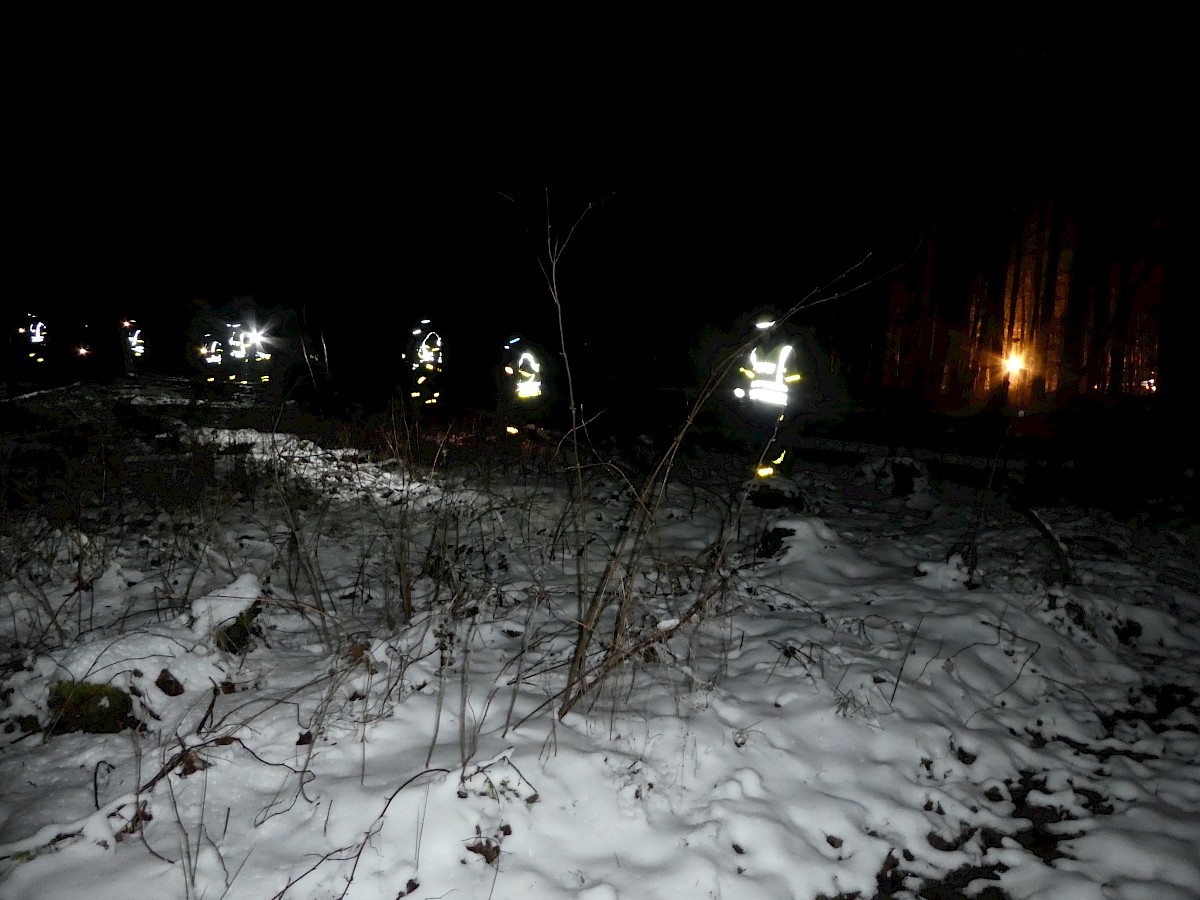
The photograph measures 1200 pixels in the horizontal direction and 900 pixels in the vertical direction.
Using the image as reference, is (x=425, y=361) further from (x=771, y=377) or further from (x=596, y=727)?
(x=596, y=727)

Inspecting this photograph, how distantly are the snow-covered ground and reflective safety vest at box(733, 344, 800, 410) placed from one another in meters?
2.10

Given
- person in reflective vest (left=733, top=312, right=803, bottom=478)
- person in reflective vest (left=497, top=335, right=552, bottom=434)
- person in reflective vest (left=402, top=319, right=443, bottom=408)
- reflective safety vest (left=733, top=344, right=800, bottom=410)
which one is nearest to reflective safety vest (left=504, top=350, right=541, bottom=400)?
person in reflective vest (left=497, top=335, right=552, bottom=434)

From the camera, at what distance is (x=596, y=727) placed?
2.79 meters

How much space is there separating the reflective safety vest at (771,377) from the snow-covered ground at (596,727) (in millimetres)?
2096

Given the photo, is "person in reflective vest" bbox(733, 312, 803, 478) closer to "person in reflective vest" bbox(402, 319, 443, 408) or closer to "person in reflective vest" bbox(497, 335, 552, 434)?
"person in reflective vest" bbox(497, 335, 552, 434)

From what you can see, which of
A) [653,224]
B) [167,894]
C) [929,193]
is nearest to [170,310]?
[653,224]

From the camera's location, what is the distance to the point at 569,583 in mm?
4461

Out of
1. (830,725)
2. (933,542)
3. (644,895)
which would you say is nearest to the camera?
(644,895)

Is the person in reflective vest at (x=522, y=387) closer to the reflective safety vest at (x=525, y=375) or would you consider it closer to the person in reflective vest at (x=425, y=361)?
the reflective safety vest at (x=525, y=375)

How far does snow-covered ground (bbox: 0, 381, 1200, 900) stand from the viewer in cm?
215

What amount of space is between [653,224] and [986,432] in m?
6.83

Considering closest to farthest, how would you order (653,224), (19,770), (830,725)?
(19,770)
(830,725)
(653,224)

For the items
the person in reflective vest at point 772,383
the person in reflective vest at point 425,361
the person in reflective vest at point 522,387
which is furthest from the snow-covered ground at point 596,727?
the person in reflective vest at point 425,361

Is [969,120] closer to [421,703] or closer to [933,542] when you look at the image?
[933,542]
